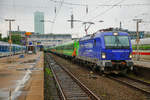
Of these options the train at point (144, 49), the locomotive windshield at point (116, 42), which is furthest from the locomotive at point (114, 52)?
the train at point (144, 49)

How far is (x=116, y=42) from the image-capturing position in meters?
12.4

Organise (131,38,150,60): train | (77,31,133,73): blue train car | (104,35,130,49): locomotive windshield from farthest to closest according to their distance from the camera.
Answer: (131,38,150,60): train < (104,35,130,49): locomotive windshield < (77,31,133,73): blue train car

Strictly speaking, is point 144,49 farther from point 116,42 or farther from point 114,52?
point 114,52

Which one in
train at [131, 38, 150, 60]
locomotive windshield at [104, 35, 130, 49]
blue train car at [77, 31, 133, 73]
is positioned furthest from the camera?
train at [131, 38, 150, 60]

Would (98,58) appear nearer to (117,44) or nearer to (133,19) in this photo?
(117,44)

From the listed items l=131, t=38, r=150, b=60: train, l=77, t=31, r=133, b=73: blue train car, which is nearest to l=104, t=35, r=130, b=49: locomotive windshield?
l=77, t=31, r=133, b=73: blue train car

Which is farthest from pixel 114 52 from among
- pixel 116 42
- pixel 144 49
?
pixel 144 49

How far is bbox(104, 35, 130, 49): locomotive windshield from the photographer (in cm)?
1228

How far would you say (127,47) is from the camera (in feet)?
40.8

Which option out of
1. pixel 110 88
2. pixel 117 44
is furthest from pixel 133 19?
pixel 110 88

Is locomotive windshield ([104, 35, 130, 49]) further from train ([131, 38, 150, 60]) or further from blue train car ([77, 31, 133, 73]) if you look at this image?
train ([131, 38, 150, 60])

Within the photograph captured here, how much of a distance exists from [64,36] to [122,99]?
4029 inches

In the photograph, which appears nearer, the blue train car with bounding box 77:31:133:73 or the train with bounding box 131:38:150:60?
the blue train car with bounding box 77:31:133:73

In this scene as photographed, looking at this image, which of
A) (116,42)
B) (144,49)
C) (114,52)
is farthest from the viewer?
(144,49)
